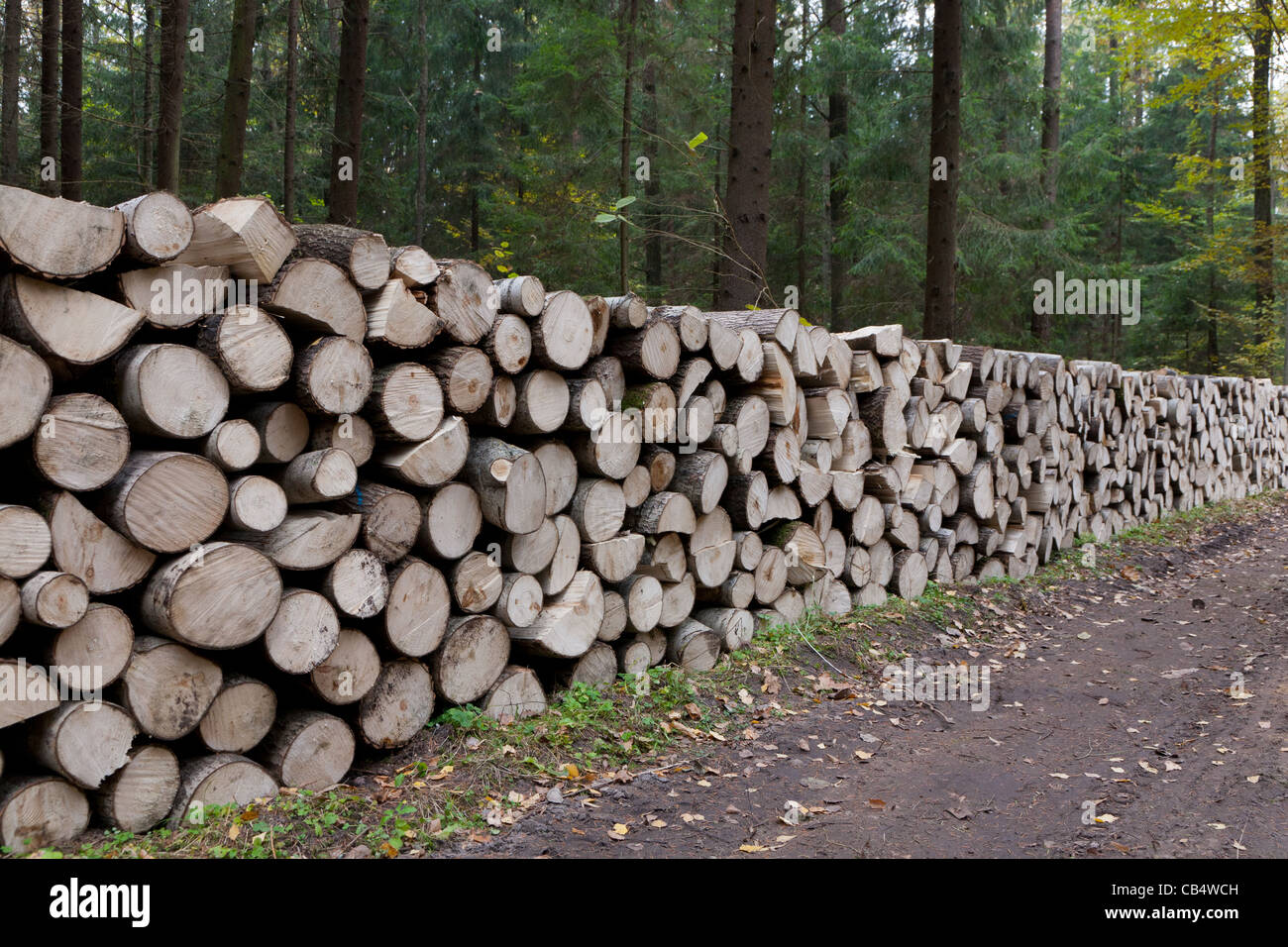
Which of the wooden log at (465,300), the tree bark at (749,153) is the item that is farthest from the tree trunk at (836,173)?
the wooden log at (465,300)

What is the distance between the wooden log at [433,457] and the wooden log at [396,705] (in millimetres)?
790

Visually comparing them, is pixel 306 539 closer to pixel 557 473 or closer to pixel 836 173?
pixel 557 473

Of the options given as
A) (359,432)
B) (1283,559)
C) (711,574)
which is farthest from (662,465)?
(1283,559)

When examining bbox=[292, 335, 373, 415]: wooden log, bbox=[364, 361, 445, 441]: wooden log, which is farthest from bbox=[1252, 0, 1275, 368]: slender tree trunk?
bbox=[292, 335, 373, 415]: wooden log

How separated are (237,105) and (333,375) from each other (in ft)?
26.0

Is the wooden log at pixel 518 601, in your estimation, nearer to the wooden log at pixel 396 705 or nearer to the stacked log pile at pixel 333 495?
the stacked log pile at pixel 333 495

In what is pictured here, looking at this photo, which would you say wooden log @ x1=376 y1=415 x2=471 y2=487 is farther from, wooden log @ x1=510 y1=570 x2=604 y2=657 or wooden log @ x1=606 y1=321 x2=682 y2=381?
wooden log @ x1=606 y1=321 x2=682 y2=381

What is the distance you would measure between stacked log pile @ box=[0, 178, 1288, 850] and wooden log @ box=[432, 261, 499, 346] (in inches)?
0.5

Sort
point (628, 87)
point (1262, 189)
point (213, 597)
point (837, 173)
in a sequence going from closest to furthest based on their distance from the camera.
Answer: point (213, 597) → point (628, 87) → point (837, 173) → point (1262, 189)

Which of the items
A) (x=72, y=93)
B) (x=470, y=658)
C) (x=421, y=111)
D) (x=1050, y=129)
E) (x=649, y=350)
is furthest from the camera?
(x=421, y=111)

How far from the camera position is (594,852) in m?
3.23

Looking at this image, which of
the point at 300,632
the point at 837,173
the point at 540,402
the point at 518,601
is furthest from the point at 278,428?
the point at 837,173

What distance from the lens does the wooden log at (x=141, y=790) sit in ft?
9.61

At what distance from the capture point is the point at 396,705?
376cm
